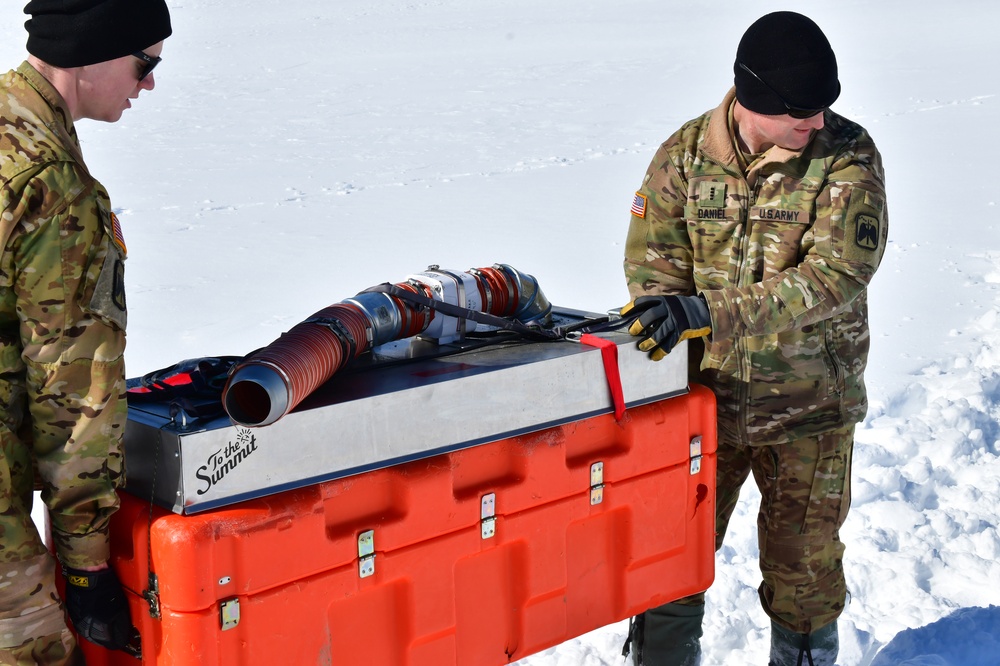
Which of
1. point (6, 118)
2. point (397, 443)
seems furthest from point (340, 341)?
point (6, 118)

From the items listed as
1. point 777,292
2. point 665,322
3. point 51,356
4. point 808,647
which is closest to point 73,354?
point 51,356

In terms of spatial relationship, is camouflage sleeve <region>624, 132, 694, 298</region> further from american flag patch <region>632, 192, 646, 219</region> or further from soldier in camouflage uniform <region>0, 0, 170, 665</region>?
soldier in camouflage uniform <region>0, 0, 170, 665</region>

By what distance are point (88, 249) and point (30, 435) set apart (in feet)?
1.07

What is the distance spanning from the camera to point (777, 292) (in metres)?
2.47

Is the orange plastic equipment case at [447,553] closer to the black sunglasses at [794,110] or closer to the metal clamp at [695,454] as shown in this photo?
the metal clamp at [695,454]

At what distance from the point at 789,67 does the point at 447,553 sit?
4.02ft

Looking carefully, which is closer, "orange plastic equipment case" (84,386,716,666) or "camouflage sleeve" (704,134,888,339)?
"orange plastic equipment case" (84,386,716,666)

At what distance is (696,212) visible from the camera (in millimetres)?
2689

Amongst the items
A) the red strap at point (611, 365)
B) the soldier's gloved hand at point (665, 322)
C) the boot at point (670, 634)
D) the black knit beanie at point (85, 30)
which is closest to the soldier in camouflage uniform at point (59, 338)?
the black knit beanie at point (85, 30)

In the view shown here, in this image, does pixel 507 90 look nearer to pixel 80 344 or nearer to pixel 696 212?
pixel 696 212

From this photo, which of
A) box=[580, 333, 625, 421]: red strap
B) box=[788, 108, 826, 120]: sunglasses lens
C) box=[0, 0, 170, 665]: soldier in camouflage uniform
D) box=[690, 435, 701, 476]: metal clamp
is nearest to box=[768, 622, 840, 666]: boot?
box=[690, 435, 701, 476]: metal clamp

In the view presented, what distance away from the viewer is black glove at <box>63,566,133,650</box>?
1.83m

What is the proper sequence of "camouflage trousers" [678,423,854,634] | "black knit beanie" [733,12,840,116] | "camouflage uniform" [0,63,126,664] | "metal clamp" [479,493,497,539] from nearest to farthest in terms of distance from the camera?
"camouflage uniform" [0,63,126,664] < "metal clamp" [479,493,497,539] < "black knit beanie" [733,12,840,116] < "camouflage trousers" [678,423,854,634]

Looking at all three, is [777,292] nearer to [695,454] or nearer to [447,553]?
[695,454]
